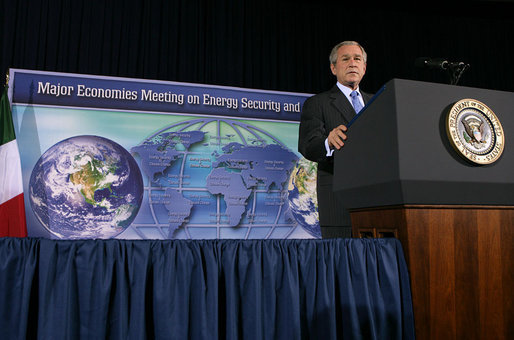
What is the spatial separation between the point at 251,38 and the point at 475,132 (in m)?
2.91

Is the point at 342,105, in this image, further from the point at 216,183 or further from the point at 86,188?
the point at 86,188

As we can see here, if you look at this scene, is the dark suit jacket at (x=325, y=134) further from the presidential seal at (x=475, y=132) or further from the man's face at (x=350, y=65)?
the presidential seal at (x=475, y=132)

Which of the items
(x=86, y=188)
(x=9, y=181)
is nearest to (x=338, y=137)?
(x=86, y=188)

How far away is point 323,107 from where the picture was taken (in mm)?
1587

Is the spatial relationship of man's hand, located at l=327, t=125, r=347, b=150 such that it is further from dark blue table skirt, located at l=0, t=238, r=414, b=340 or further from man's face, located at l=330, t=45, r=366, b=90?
man's face, located at l=330, t=45, r=366, b=90

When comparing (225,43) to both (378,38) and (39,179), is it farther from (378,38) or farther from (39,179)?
(39,179)

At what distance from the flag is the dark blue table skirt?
6.74ft

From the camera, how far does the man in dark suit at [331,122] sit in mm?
1467

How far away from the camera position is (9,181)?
8.46 ft

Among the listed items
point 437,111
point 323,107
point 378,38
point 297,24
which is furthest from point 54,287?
point 378,38

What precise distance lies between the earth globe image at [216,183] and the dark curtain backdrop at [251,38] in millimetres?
611

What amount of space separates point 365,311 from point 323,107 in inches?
35.0

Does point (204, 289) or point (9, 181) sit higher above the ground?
point (9, 181)

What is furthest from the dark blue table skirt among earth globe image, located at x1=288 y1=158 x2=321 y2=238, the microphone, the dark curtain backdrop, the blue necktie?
the dark curtain backdrop
